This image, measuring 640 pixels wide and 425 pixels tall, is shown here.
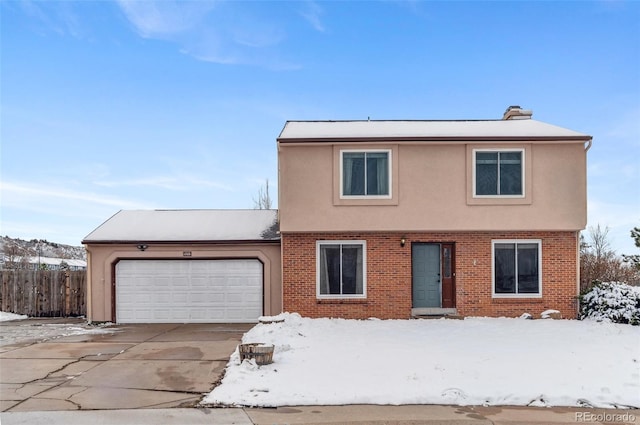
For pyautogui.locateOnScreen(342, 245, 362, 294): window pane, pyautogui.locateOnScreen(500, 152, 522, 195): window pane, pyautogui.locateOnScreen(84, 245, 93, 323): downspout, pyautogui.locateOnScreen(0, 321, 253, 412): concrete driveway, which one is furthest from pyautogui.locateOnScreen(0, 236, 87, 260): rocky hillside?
pyautogui.locateOnScreen(500, 152, 522, 195): window pane

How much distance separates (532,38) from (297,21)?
7.50 m

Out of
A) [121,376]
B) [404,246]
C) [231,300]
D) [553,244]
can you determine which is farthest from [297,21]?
[121,376]

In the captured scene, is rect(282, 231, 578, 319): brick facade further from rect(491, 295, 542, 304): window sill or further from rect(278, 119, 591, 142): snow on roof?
rect(278, 119, 591, 142): snow on roof

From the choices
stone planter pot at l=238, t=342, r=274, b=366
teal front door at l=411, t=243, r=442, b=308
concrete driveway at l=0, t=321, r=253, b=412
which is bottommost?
concrete driveway at l=0, t=321, r=253, b=412

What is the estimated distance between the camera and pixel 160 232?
53.8 feet

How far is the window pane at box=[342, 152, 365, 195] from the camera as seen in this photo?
14297 mm

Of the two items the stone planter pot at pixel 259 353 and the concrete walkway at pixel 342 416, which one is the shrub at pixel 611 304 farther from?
the stone planter pot at pixel 259 353

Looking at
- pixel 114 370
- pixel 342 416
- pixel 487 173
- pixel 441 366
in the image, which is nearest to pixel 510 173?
pixel 487 173

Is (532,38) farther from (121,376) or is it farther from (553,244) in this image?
(121,376)

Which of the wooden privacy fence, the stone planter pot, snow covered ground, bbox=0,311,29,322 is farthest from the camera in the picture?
the wooden privacy fence

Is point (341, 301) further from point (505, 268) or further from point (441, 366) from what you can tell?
point (441, 366)

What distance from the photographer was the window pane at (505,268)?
14.4m

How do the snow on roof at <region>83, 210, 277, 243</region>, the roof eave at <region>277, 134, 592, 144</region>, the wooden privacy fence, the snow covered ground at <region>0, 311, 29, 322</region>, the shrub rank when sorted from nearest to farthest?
the shrub → the roof eave at <region>277, 134, 592, 144</region> → the snow on roof at <region>83, 210, 277, 243</region> → the snow covered ground at <region>0, 311, 29, 322</region> → the wooden privacy fence

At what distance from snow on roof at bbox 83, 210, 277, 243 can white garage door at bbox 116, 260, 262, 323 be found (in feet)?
2.73
